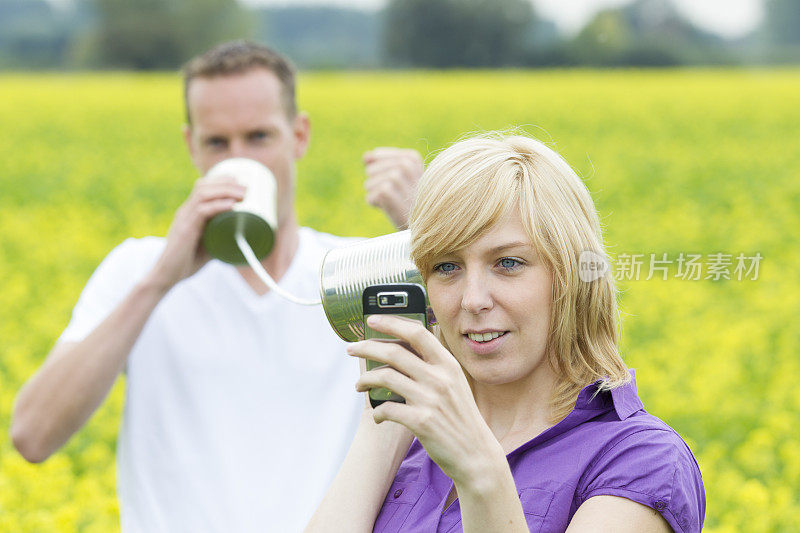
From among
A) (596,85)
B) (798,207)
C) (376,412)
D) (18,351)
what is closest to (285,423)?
(376,412)

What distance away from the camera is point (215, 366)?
2785mm

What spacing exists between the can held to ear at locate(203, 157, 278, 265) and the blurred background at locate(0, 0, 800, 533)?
561mm

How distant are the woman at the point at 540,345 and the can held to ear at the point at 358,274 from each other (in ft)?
0.23

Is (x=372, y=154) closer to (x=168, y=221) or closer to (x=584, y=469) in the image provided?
(x=584, y=469)

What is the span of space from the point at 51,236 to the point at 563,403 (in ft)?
34.9

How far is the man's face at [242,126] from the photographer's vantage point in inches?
116

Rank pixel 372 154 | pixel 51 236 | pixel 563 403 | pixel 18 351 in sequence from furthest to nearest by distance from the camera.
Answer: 1. pixel 51 236
2. pixel 18 351
3. pixel 372 154
4. pixel 563 403

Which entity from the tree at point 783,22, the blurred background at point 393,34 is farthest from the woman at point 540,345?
the tree at point 783,22

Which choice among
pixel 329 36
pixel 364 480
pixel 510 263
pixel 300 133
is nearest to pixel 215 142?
pixel 300 133

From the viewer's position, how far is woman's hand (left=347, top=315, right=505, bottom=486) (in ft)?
4.33

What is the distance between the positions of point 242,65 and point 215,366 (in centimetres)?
90

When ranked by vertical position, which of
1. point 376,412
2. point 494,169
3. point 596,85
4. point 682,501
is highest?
point 494,169

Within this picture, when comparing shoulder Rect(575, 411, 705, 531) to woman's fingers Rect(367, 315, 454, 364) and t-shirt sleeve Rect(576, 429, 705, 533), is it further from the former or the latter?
woman's fingers Rect(367, 315, 454, 364)

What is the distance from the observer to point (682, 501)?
59.9 inches
